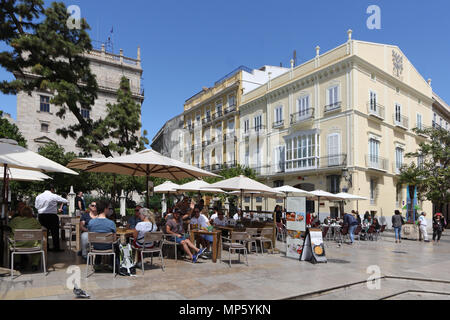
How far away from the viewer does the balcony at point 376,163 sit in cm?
2409

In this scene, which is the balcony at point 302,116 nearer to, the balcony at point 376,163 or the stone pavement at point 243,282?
the balcony at point 376,163

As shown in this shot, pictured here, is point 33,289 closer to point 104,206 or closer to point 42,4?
point 104,206

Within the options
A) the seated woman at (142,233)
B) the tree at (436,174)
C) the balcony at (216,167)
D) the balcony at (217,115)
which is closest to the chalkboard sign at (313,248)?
the seated woman at (142,233)

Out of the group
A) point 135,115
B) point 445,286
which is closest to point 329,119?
point 135,115

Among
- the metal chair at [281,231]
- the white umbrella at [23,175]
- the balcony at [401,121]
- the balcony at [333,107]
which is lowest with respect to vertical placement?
the metal chair at [281,231]

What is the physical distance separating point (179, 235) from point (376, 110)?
22087mm

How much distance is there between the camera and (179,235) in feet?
27.5

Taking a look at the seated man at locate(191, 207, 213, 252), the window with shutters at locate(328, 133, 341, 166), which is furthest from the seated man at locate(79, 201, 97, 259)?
the window with shutters at locate(328, 133, 341, 166)

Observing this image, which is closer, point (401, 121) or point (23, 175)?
point (23, 175)

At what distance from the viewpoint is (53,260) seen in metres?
7.70

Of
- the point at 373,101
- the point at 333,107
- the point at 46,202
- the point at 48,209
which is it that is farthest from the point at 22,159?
the point at 373,101

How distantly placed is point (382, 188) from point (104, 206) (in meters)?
23.9

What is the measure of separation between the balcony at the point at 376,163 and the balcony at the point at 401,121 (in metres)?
3.59

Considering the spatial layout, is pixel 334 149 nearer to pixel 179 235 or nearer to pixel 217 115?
pixel 217 115
